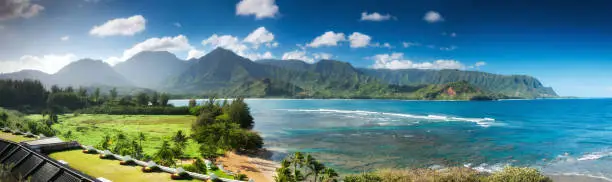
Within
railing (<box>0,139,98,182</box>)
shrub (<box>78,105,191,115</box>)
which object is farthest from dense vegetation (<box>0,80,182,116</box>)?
railing (<box>0,139,98,182</box>)

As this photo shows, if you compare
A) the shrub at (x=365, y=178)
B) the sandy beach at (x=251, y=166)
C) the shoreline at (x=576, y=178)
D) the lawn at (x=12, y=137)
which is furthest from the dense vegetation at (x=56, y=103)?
the shoreline at (x=576, y=178)

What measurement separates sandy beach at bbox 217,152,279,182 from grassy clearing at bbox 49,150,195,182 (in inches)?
829

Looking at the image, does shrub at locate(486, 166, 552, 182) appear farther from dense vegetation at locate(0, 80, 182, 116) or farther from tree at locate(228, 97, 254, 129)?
dense vegetation at locate(0, 80, 182, 116)

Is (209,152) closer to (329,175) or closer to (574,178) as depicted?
(329,175)

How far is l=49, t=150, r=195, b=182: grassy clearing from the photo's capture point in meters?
26.2

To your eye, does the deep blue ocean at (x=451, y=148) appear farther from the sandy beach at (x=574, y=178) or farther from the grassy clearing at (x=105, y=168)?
the grassy clearing at (x=105, y=168)

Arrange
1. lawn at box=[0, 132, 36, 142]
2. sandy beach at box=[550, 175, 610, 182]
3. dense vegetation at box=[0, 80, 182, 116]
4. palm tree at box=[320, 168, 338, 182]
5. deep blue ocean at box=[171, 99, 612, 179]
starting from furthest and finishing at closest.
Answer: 1. dense vegetation at box=[0, 80, 182, 116]
2. deep blue ocean at box=[171, 99, 612, 179]
3. sandy beach at box=[550, 175, 610, 182]
4. lawn at box=[0, 132, 36, 142]
5. palm tree at box=[320, 168, 338, 182]

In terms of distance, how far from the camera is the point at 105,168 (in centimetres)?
2869

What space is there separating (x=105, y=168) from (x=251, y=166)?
2941 cm

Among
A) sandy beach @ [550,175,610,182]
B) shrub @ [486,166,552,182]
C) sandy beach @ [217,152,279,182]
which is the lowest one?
sandy beach @ [550,175,610,182]

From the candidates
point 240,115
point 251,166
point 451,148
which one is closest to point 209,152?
point 251,166

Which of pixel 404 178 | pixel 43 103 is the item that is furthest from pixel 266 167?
pixel 43 103

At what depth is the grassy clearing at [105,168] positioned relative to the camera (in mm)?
26188

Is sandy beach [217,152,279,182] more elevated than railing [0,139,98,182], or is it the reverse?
railing [0,139,98,182]
